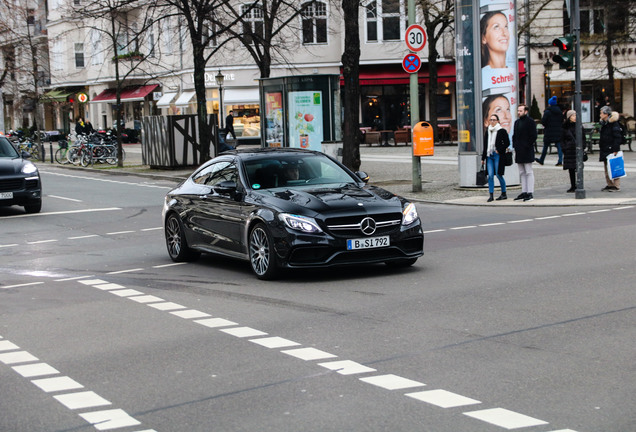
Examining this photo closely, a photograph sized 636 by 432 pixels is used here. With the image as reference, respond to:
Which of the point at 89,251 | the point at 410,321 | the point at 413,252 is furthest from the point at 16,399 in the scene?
the point at 89,251

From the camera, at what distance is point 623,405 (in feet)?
19.3

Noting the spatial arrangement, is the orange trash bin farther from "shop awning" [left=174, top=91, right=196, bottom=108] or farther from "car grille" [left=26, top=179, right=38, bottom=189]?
"shop awning" [left=174, top=91, right=196, bottom=108]

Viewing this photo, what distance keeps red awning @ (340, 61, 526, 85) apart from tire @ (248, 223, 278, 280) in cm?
4722

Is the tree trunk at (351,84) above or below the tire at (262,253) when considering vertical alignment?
above

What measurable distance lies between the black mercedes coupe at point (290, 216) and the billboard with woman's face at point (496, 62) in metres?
10.4

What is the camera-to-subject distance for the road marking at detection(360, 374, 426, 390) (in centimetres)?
651

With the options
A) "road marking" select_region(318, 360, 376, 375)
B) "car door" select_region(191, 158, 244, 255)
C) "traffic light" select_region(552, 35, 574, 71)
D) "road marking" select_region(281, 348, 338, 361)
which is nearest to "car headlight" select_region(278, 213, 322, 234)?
"car door" select_region(191, 158, 244, 255)

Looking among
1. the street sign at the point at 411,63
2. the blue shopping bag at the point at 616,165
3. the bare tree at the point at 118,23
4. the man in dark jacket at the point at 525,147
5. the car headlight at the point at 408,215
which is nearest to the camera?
the car headlight at the point at 408,215

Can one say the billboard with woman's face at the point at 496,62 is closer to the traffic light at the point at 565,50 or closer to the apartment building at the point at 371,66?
the traffic light at the point at 565,50

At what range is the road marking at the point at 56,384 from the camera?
6.81 meters

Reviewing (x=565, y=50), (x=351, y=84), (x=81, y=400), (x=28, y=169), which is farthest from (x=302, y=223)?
(x=351, y=84)

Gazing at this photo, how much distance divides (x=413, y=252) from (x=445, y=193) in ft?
36.3

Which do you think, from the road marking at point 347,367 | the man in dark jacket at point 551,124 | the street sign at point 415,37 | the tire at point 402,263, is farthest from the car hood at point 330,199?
the man in dark jacket at point 551,124

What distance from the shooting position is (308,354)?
7.55m
